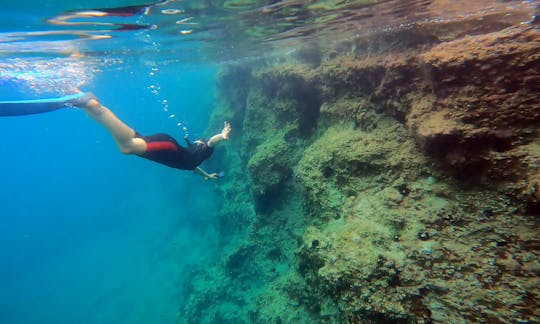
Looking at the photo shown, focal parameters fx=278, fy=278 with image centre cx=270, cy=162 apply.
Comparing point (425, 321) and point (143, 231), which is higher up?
point (425, 321)

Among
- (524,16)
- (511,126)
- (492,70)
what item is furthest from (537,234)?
(524,16)

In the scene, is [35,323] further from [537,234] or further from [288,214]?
[537,234]

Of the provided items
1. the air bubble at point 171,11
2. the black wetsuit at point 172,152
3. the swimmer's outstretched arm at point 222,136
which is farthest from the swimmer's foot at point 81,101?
the air bubble at point 171,11

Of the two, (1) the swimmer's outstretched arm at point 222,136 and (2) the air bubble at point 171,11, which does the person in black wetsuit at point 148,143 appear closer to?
(1) the swimmer's outstretched arm at point 222,136

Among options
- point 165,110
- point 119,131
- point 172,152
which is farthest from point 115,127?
point 165,110

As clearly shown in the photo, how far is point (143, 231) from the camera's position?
3097 centimetres

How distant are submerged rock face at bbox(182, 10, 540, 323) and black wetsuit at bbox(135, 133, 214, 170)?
273 centimetres

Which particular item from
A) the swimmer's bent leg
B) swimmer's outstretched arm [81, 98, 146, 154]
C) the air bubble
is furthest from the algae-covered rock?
the air bubble

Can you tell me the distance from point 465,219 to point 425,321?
54.3 inches

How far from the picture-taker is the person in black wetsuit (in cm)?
579

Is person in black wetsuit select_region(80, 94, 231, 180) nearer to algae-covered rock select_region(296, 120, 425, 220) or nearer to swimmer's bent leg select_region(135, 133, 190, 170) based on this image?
swimmer's bent leg select_region(135, 133, 190, 170)

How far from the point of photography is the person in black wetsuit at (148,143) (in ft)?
19.0

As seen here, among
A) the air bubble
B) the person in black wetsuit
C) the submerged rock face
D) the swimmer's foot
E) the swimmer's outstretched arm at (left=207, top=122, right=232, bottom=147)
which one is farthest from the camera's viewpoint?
the air bubble

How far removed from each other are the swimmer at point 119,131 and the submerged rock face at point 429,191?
10.1 ft
